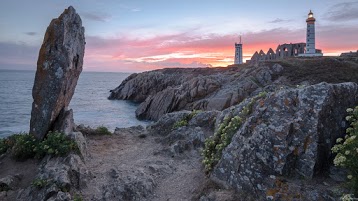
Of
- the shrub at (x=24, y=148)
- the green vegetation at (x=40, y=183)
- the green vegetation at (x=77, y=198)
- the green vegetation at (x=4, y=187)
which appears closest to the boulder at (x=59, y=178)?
the green vegetation at (x=40, y=183)

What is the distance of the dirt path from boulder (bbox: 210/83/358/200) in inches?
75.5

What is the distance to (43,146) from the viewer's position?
501 inches

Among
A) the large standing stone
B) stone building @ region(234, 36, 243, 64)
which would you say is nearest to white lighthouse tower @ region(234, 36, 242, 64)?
stone building @ region(234, 36, 243, 64)

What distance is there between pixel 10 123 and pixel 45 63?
2853 cm

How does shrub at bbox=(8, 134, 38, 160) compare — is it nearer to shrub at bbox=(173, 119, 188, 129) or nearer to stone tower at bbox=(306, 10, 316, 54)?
shrub at bbox=(173, 119, 188, 129)

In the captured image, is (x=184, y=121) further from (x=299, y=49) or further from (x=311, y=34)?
(x=299, y=49)

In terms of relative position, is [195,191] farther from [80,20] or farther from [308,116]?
[80,20]

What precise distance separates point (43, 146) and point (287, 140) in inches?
412

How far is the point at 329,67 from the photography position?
55281mm

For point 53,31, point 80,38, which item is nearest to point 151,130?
point 80,38

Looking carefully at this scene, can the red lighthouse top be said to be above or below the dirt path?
above

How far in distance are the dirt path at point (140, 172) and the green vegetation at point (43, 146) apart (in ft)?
4.18

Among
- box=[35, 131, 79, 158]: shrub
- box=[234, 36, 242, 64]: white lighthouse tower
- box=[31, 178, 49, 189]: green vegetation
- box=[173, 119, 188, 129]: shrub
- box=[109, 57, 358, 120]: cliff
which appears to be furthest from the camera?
box=[234, 36, 242, 64]: white lighthouse tower

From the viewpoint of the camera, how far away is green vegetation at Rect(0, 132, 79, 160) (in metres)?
12.3
